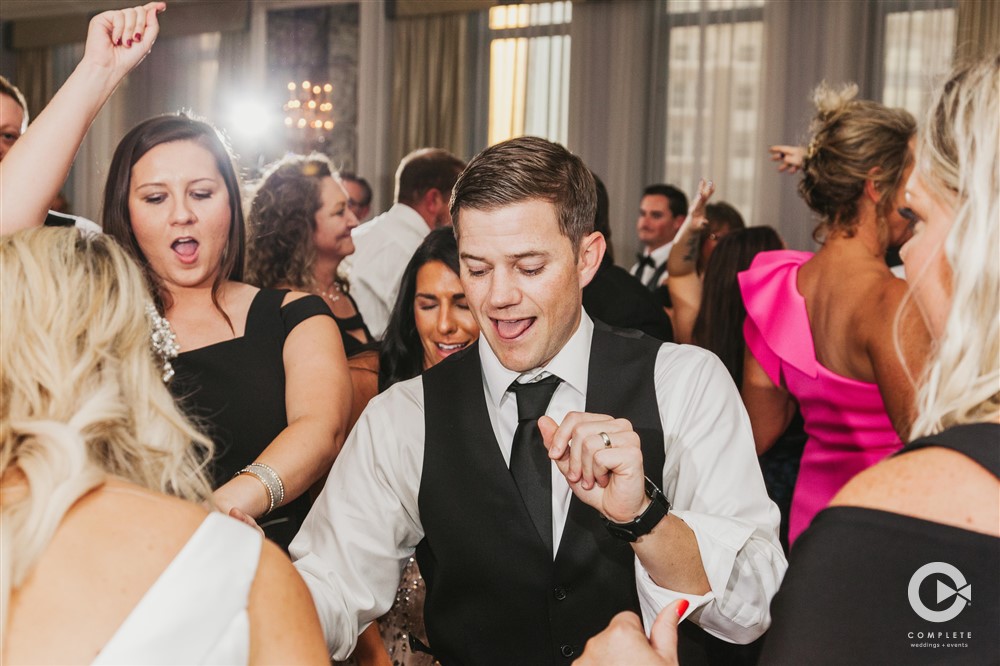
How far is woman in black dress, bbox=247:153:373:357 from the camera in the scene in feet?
10.1

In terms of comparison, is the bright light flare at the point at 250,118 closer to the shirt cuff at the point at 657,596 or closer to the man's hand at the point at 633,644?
the shirt cuff at the point at 657,596

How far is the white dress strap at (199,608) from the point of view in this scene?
85 cm

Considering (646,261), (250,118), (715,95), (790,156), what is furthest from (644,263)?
(250,118)

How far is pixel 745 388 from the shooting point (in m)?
2.58

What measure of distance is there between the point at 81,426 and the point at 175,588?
0.18m

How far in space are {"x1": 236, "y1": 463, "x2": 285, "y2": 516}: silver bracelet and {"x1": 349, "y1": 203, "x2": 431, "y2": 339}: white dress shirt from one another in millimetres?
2231

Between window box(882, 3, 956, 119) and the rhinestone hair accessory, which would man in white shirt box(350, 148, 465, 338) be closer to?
the rhinestone hair accessory

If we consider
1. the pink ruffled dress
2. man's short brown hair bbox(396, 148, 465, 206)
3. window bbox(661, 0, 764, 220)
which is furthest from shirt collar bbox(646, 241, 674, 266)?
the pink ruffled dress

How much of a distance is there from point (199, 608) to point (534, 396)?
0.83 metres

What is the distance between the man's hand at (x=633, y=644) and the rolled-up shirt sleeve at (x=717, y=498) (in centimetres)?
22

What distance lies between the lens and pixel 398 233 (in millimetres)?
3928

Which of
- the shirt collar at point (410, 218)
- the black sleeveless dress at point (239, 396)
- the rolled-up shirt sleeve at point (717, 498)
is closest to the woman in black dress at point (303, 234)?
the shirt collar at point (410, 218)

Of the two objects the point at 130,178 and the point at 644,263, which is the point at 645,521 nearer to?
the point at 130,178

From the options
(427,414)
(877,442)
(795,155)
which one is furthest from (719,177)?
(427,414)
